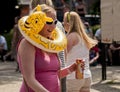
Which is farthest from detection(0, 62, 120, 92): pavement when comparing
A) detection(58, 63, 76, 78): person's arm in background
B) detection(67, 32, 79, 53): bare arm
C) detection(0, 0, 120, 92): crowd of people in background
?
detection(58, 63, 76, 78): person's arm in background

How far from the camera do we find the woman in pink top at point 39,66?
390 centimetres

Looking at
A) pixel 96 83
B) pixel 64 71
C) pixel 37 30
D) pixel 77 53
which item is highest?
pixel 37 30

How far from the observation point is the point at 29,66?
3896mm

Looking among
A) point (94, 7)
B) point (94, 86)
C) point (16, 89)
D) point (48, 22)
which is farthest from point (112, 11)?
point (94, 7)

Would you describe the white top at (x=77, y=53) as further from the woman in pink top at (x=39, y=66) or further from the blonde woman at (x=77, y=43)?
the woman in pink top at (x=39, y=66)

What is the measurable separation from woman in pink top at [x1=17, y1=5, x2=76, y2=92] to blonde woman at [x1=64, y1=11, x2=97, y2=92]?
169 centimetres

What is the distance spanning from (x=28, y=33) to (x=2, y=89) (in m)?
6.79

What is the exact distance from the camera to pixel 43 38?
13.1 feet

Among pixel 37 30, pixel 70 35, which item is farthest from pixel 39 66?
pixel 70 35

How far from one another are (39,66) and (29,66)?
14cm

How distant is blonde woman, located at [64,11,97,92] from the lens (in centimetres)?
586

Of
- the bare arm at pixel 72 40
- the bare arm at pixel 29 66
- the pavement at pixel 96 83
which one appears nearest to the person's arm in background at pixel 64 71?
the bare arm at pixel 29 66

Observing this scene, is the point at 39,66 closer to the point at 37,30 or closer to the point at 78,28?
the point at 37,30

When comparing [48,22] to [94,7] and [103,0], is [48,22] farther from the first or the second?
[94,7]
